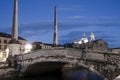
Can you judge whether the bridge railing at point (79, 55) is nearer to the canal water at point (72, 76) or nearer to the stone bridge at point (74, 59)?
the stone bridge at point (74, 59)

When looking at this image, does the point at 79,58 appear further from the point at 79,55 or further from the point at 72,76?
the point at 72,76

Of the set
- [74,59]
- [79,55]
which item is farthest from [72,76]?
[79,55]

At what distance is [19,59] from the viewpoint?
26.2 metres

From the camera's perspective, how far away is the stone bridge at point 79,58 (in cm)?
1659

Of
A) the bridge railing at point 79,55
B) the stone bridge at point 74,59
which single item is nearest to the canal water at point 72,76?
the stone bridge at point 74,59

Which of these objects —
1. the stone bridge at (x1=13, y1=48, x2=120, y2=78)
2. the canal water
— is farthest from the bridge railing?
the canal water

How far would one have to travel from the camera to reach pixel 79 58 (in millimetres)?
19016

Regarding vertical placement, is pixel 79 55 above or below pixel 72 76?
above

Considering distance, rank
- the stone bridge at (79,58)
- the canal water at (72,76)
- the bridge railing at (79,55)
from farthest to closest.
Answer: the canal water at (72,76) < the bridge railing at (79,55) < the stone bridge at (79,58)

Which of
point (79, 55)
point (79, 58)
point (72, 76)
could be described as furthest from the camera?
point (72, 76)

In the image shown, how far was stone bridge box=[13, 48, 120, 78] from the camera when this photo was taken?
16594 mm

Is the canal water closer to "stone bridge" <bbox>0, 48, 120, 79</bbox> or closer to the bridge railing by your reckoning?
"stone bridge" <bbox>0, 48, 120, 79</bbox>

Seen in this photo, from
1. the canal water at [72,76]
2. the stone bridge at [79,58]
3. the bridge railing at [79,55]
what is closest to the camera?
the stone bridge at [79,58]

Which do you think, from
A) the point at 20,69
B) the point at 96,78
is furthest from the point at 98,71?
the point at 20,69
